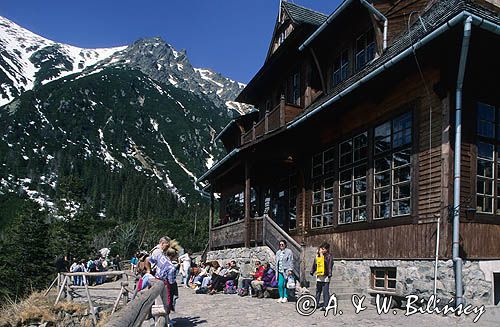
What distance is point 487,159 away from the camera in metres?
11.3

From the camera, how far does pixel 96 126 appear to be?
16175 centimetres

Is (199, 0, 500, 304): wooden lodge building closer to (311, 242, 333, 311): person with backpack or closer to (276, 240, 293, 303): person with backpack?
(276, 240, 293, 303): person with backpack

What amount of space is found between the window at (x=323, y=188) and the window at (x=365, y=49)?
291 cm

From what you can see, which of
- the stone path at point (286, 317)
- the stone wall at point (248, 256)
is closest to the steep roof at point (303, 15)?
the stone wall at point (248, 256)

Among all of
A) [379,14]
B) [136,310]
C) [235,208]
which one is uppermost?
[379,14]

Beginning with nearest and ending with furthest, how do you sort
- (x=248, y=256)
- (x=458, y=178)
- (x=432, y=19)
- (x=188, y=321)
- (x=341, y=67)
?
(x=458, y=178) → (x=188, y=321) → (x=432, y=19) → (x=341, y=67) → (x=248, y=256)

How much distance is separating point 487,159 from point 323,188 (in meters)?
6.00

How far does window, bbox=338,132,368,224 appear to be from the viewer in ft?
46.1

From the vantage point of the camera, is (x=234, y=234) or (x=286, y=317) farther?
(x=234, y=234)

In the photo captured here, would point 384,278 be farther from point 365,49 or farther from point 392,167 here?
point 365,49

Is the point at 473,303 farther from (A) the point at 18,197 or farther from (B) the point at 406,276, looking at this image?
(A) the point at 18,197

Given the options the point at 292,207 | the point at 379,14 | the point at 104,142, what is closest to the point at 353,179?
the point at 379,14

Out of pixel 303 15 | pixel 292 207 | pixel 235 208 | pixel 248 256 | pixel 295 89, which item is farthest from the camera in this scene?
pixel 235 208

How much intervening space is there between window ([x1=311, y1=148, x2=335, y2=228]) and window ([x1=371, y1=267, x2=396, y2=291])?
2985mm
